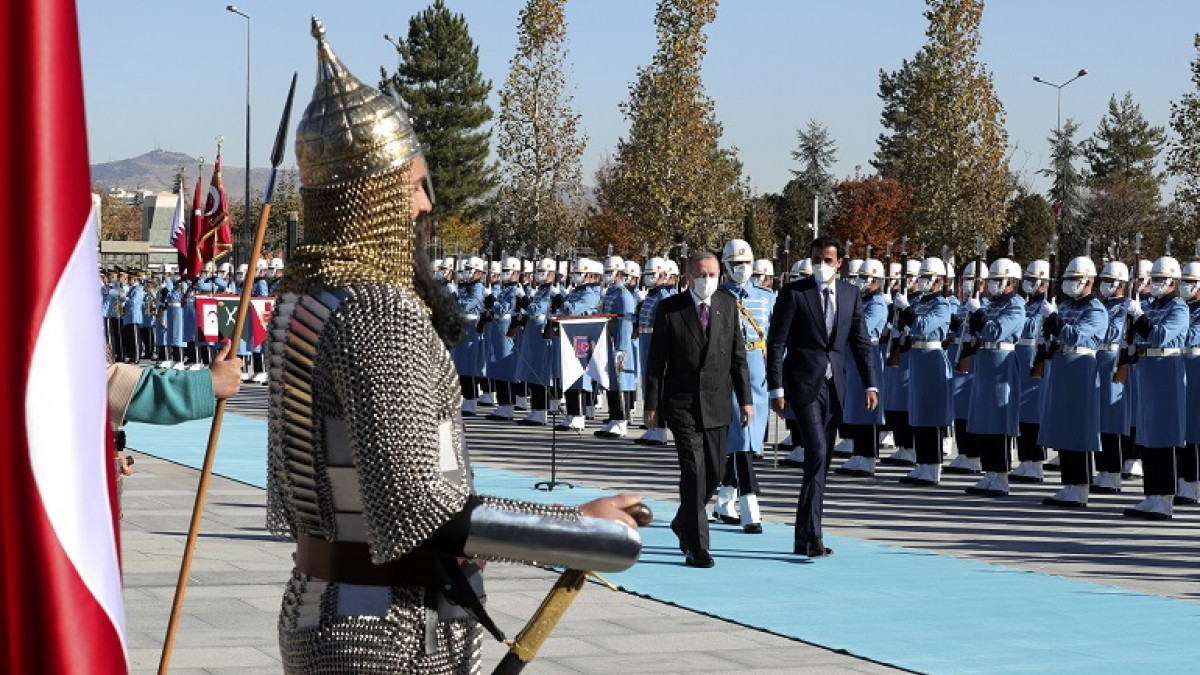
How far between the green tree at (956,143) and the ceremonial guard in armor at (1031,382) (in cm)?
2402

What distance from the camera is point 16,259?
219 cm

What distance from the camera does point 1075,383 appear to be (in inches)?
632

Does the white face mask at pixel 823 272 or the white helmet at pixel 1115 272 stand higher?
the white helmet at pixel 1115 272

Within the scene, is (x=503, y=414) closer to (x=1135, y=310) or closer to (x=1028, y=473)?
(x=1028, y=473)

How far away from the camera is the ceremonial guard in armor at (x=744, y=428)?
13.0 m

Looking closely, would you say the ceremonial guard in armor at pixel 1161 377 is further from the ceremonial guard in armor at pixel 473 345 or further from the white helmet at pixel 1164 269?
the ceremonial guard in armor at pixel 473 345

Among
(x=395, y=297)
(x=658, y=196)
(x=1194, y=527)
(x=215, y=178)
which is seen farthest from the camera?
(x=658, y=196)

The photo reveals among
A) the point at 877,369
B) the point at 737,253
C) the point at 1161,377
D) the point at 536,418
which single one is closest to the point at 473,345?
the point at 536,418

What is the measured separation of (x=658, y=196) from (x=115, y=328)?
14.1 m

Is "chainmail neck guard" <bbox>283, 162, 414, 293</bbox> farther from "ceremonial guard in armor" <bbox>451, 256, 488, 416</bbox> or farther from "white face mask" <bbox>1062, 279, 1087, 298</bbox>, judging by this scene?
"ceremonial guard in armor" <bbox>451, 256, 488, 416</bbox>

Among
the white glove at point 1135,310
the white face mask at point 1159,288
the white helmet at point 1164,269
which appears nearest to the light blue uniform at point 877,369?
the white glove at point 1135,310

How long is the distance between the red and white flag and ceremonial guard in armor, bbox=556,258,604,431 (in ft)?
67.2

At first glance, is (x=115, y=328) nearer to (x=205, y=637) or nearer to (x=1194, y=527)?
(x=1194, y=527)

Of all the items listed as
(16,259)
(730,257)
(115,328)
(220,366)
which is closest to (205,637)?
(220,366)
